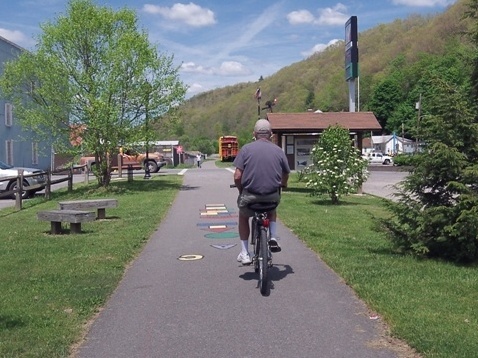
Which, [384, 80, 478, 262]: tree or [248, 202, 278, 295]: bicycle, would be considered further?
[384, 80, 478, 262]: tree

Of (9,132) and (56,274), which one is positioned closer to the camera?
(56,274)

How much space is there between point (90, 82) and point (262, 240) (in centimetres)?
1808

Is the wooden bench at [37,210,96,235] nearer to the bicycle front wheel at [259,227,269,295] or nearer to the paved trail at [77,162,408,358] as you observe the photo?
the paved trail at [77,162,408,358]

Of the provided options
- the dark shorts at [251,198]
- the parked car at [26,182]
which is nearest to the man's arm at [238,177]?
the dark shorts at [251,198]

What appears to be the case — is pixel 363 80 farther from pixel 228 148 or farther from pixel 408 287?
pixel 408 287

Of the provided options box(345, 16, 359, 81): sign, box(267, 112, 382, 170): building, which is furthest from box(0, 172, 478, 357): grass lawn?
box(345, 16, 359, 81): sign

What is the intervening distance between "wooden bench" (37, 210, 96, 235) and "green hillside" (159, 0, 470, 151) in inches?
3705

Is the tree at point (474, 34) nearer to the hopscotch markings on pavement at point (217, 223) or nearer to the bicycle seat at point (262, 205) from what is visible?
the bicycle seat at point (262, 205)

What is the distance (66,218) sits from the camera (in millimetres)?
12203

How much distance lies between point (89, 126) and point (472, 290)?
19.1m

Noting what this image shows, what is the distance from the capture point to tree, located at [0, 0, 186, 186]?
24.0 m

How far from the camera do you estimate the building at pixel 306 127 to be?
95.6 feet

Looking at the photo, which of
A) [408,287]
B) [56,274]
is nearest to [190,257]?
[56,274]

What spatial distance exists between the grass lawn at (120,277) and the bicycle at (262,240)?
0.99 m
